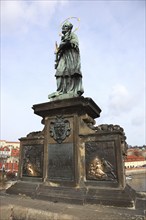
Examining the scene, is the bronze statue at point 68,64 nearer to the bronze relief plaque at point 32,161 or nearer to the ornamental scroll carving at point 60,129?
Answer: the ornamental scroll carving at point 60,129

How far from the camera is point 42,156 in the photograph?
Answer: 5688 millimetres

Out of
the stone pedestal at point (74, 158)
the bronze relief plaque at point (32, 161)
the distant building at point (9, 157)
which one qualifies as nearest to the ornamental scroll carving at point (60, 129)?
the stone pedestal at point (74, 158)

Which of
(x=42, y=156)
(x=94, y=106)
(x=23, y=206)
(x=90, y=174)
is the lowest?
(x=23, y=206)

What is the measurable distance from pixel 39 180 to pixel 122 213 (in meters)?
2.84

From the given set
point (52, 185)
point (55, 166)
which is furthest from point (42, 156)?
point (52, 185)

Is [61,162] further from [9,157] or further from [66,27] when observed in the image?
[9,157]

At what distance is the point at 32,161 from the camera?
587cm

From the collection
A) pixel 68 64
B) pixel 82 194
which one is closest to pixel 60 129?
pixel 82 194

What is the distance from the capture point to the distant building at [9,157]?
38844 millimetres

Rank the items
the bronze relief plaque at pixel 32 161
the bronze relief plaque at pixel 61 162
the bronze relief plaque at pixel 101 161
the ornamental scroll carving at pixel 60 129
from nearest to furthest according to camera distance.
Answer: the bronze relief plaque at pixel 101 161 → the bronze relief plaque at pixel 61 162 → the ornamental scroll carving at pixel 60 129 → the bronze relief plaque at pixel 32 161

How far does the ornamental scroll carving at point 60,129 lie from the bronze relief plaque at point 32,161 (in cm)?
70

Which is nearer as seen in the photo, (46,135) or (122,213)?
(122,213)

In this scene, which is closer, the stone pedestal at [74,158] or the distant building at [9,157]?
the stone pedestal at [74,158]

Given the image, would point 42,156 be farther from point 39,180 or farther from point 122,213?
point 122,213
